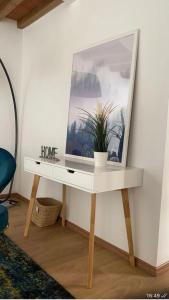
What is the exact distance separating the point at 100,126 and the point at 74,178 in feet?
1.57

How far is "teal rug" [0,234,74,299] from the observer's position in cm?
161

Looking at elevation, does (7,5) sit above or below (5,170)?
above

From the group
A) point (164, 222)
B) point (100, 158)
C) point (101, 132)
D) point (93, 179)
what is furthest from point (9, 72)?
point (164, 222)

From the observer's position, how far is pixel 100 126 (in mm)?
2053

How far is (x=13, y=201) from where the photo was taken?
3.44 metres

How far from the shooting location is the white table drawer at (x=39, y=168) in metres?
2.17

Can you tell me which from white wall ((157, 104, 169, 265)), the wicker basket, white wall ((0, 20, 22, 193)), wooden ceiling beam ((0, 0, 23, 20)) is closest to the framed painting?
white wall ((157, 104, 169, 265))

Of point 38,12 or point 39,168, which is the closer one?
point 39,168

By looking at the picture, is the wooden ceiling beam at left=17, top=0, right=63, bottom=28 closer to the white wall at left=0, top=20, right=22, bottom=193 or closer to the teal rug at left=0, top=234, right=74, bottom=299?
the white wall at left=0, top=20, right=22, bottom=193

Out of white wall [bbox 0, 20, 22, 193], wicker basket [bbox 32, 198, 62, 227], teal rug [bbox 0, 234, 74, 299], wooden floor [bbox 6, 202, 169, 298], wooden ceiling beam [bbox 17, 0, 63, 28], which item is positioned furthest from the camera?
white wall [bbox 0, 20, 22, 193]

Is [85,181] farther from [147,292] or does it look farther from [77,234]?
[77,234]

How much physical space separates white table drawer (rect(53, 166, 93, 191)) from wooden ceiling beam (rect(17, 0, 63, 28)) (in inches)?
75.3

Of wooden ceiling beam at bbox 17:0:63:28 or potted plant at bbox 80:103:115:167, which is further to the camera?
wooden ceiling beam at bbox 17:0:63:28

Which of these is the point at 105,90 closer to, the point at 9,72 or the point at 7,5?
the point at 7,5
